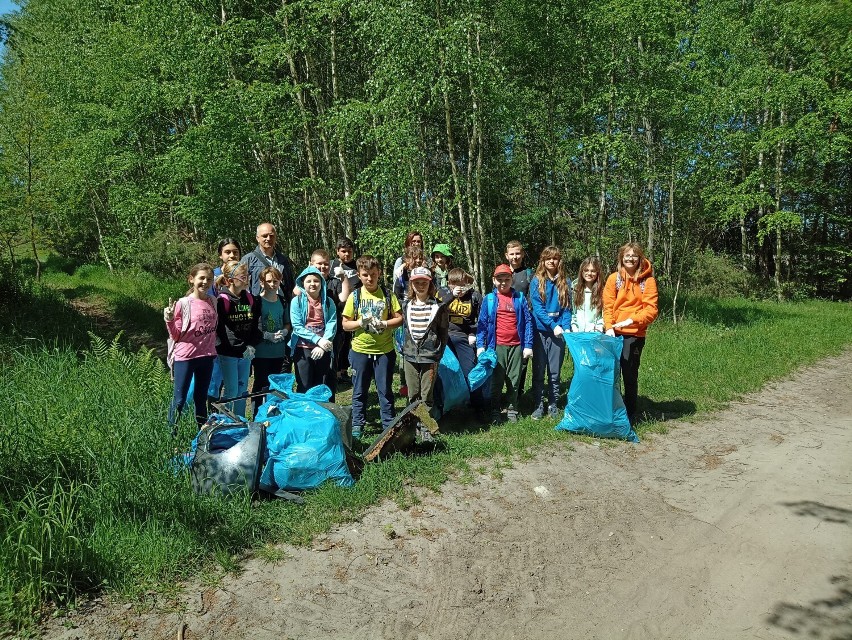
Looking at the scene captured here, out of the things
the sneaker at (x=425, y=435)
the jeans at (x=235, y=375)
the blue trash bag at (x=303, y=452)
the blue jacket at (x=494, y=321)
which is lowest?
the sneaker at (x=425, y=435)

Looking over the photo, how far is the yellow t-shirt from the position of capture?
18.0 ft

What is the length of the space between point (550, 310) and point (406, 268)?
173 centimetres

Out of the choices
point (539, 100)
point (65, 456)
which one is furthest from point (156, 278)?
point (65, 456)

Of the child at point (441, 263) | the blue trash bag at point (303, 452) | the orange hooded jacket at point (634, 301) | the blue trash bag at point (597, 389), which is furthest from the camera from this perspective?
the child at point (441, 263)

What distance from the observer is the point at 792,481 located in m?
4.82

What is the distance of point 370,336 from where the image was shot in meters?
5.50

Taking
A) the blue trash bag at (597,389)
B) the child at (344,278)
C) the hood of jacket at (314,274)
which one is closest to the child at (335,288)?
the child at (344,278)

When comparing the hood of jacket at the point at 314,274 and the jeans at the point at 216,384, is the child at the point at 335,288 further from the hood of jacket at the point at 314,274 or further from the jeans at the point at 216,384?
the jeans at the point at 216,384

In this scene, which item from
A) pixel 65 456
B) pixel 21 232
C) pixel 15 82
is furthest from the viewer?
pixel 15 82

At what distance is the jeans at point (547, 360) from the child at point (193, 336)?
11.5ft

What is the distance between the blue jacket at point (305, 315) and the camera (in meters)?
5.62

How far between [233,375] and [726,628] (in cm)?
449

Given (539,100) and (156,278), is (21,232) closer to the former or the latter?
(156,278)

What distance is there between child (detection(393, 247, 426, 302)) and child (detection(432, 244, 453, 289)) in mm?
498
